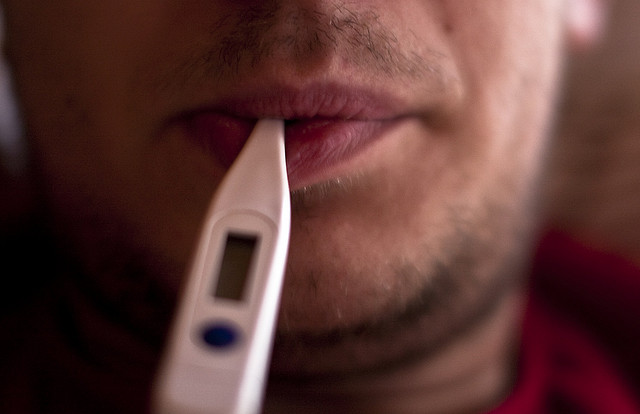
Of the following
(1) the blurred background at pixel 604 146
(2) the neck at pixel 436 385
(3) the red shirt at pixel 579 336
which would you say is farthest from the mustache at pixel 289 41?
(1) the blurred background at pixel 604 146

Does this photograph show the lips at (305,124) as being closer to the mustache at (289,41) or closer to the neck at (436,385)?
the mustache at (289,41)

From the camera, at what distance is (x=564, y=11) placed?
0.77 m

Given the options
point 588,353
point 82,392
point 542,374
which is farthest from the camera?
point 588,353

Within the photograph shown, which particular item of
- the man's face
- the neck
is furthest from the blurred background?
the man's face

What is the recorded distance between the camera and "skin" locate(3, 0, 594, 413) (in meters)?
0.53

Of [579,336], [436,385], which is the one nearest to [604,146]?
[579,336]

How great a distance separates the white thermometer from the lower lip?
0.12 m

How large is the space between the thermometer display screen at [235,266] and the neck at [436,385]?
336 millimetres

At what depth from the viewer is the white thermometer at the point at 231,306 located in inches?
13.4

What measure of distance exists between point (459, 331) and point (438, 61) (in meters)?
0.34

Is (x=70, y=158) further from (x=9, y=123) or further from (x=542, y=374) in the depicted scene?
(x=542, y=374)

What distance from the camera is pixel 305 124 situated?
1.83 ft

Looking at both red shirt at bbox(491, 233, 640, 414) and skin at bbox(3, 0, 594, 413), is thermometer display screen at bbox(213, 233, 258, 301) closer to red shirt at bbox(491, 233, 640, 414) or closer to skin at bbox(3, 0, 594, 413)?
skin at bbox(3, 0, 594, 413)

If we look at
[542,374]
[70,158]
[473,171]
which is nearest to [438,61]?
[473,171]
